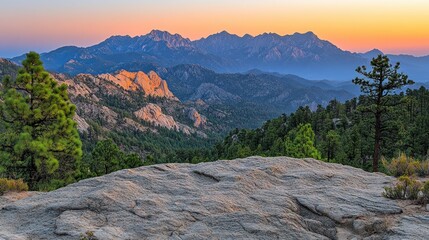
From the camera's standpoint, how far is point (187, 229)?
27.0 ft

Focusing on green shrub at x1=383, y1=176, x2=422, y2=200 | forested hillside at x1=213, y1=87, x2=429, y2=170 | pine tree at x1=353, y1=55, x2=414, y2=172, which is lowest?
forested hillside at x1=213, y1=87, x2=429, y2=170

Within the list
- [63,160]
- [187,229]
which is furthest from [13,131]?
[187,229]

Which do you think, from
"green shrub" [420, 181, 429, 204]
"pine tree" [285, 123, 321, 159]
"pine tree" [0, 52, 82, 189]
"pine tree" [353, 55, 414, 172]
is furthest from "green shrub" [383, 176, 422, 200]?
"pine tree" [285, 123, 321, 159]

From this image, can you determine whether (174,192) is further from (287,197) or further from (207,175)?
(287,197)

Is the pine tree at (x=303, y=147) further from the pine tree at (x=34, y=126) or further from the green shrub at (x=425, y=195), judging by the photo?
the green shrub at (x=425, y=195)

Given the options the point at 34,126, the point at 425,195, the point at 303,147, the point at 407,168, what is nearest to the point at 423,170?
the point at 407,168

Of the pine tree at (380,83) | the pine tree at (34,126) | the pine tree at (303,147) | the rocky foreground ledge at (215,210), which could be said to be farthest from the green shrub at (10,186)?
the pine tree at (303,147)

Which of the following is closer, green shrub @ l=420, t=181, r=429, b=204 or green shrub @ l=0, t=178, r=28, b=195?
green shrub @ l=420, t=181, r=429, b=204

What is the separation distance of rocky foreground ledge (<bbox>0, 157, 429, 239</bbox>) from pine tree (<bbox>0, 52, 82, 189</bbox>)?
13.5 m

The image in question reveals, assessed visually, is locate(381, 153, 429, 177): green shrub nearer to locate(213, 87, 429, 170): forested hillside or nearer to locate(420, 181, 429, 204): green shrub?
locate(420, 181, 429, 204): green shrub

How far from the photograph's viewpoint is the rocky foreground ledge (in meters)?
8.10

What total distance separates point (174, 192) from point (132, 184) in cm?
140

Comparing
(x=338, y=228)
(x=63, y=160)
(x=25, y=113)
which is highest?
(x=25, y=113)

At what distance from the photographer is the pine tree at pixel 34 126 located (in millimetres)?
Answer: 23391
